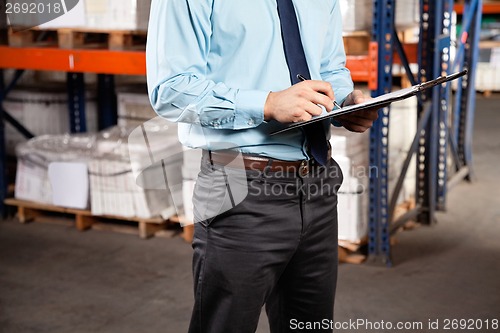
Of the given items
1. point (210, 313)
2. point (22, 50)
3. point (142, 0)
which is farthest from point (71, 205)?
point (210, 313)

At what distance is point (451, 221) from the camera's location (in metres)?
6.21

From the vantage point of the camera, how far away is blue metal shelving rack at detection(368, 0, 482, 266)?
4.92m

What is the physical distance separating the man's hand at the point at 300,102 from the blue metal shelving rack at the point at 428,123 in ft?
9.72

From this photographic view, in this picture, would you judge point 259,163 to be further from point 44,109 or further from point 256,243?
point 44,109

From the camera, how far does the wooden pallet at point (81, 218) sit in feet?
19.1

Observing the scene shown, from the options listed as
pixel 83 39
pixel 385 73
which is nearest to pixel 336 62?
pixel 385 73

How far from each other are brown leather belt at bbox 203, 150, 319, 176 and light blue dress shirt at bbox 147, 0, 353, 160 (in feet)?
0.07

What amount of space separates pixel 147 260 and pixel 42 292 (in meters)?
0.85

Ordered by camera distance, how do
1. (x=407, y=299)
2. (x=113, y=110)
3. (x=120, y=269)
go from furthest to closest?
(x=113, y=110)
(x=120, y=269)
(x=407, y=299)

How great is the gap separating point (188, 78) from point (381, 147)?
319 centimetres

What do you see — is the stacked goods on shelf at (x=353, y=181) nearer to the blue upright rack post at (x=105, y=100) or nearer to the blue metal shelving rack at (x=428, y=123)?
the blue metal shelving rack at (x=428, y=123)

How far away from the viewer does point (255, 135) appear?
7.30 feet

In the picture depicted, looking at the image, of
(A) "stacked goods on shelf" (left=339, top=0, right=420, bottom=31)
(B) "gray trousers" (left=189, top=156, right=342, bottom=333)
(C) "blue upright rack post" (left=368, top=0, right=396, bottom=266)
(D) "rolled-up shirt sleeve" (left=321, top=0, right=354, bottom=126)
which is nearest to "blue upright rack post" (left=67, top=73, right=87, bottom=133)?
(A) "stacked goods on shelf" (left=339, top=0, right=420, bottom=31)

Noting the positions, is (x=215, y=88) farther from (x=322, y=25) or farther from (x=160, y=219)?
(x=160, y=219)
